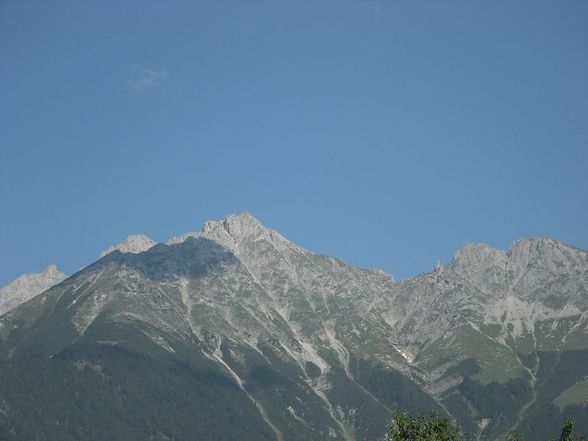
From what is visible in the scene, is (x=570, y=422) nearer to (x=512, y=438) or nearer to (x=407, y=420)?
(x=512, y=438)

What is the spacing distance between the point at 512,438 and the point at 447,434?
9827mm

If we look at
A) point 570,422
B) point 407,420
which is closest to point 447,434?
point 407,420

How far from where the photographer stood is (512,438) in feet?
434

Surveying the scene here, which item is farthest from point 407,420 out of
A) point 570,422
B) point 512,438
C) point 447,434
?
point 570,422

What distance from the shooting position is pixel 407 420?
423 feet

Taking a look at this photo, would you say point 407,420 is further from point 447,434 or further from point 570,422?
point 570,422

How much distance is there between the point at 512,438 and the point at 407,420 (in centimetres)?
1671

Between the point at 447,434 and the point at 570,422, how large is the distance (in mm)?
18859

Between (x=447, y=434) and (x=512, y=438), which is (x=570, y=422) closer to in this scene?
(x=512, y=438)

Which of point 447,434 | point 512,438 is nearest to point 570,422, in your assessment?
point 512,438

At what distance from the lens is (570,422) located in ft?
438

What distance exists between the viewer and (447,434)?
131625mm

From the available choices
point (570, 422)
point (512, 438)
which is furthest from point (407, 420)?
point (570, 422)

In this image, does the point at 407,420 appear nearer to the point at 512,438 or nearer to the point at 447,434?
the point at 447,434
